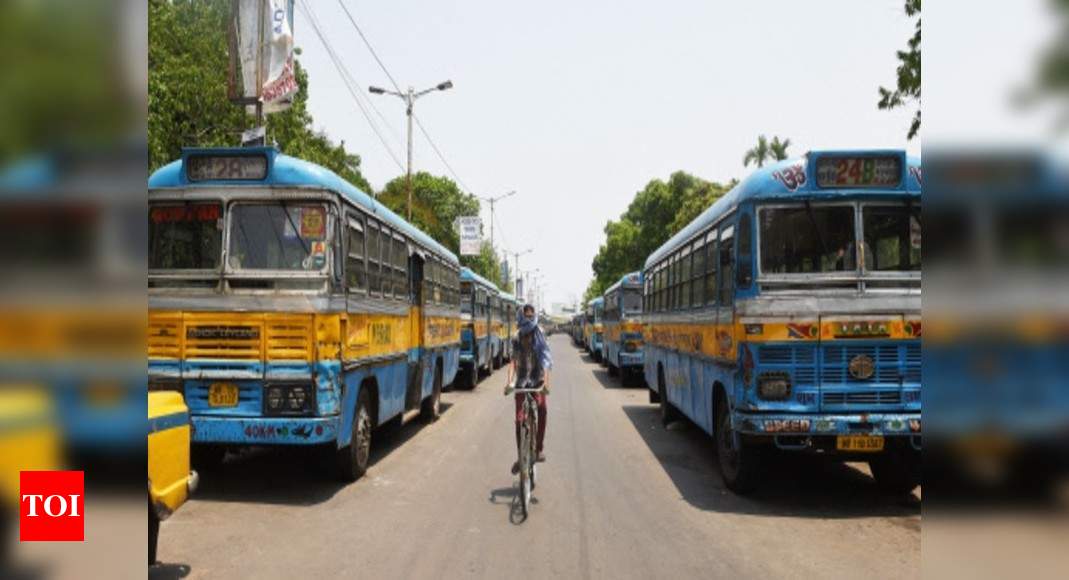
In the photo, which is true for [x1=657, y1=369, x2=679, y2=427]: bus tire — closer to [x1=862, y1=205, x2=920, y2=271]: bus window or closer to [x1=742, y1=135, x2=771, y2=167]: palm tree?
[x1=862, y1=205, x2=920, y2=271]: bus window

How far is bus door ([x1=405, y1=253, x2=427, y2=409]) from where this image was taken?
36.2 feet

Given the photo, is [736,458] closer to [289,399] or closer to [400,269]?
[289,399]

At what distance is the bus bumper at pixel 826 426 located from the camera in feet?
21.3

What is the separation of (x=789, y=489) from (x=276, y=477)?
551 centimetres

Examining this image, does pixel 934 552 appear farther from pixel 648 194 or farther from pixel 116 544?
pixel 648 194

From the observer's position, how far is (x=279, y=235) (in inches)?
283

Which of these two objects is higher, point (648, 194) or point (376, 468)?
point (648, 194)

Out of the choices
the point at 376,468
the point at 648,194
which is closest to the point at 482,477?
the point at 376,468

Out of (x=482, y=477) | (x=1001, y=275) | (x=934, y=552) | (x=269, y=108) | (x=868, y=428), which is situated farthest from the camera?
(x=269, y=108)

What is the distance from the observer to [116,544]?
5.17 feet

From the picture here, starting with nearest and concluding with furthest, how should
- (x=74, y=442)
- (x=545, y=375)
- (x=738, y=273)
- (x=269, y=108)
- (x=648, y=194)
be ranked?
(x=74, y=442), (x=738, y=273), (x=545, y=375), (x=269, y=108), (x=648, y=194)

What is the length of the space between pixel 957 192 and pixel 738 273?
19.8 feet

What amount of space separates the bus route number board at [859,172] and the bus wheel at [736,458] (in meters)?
2.46

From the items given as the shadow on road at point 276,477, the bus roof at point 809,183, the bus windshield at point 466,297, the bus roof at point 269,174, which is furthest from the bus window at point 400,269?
the bus windshield at point 466,297
